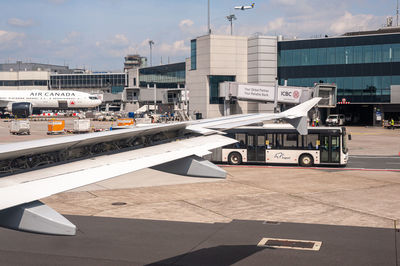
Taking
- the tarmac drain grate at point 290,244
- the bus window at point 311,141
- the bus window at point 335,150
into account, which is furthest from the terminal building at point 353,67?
the tarmac drain grate at point 290,244

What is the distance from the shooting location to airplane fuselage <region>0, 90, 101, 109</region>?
9619 cm

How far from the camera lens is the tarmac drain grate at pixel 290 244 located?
1591 cm

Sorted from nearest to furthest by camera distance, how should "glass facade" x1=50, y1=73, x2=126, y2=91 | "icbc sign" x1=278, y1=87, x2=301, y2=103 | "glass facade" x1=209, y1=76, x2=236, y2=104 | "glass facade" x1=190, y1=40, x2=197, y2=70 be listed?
"icbc sign" x1=278, y1=87, x2=301, y2=103
"glass facade" x1=209, y1=76, x2=236, y2=104
"glass facade" x1=190, y1=40, x2=197, y2=70
"glass facade" x1=50, y1=73, x2=126, y2=91

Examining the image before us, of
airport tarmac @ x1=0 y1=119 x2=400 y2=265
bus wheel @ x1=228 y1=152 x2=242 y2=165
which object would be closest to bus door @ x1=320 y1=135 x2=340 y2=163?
airport tarmac @ x1=0 y1=119 x2=400 y2=265

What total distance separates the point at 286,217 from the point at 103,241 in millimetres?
8409

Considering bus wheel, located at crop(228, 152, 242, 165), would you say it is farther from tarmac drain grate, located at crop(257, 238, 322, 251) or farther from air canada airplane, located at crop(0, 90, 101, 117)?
air canada airplane, located at crop(0, 90, 101, 117)

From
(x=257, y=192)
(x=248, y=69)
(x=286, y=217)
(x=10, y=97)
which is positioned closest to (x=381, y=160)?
(x=257, y=192)

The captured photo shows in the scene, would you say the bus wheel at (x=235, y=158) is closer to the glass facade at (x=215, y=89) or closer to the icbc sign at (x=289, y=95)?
the icbc sign at (x=289, y=95)

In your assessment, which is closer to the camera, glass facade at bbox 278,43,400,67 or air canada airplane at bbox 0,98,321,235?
air canada airplane at bbox 0,98,321,235

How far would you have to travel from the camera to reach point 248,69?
84.7 meters

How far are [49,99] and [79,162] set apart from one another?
93.0 m

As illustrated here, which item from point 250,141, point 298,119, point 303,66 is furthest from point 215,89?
point 298,119

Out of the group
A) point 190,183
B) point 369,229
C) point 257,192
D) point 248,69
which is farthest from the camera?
point 248,69

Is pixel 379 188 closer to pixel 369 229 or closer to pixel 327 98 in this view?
pixel 369 229
